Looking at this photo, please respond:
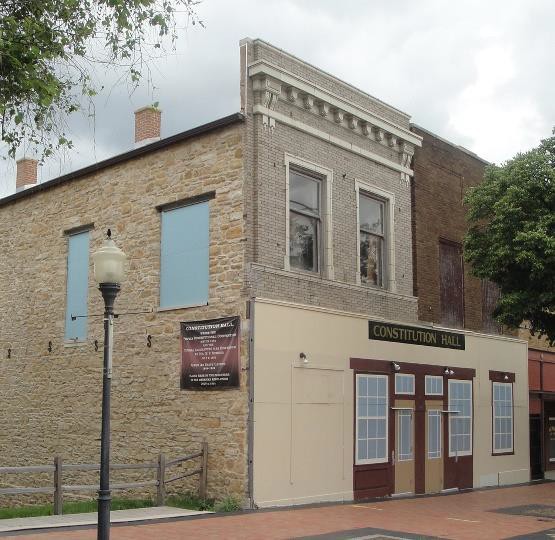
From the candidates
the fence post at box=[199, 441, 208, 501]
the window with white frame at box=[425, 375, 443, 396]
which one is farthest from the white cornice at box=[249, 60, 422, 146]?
the fence post at box=[199, 441, 208, 501]

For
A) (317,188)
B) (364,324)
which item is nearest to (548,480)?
(364,324)

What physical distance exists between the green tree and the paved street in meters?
4.21

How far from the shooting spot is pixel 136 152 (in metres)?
18.6

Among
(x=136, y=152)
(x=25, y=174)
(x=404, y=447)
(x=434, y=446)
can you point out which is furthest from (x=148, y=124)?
(x=434, y=446)

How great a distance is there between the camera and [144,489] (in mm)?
17266

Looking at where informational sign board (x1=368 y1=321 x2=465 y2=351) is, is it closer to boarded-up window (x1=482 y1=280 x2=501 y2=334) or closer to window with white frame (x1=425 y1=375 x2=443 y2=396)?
window with white frame (x1=425 y1=375 x2=443 y2=396)

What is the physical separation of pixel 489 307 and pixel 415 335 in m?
4.75

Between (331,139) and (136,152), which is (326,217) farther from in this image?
(136,152)

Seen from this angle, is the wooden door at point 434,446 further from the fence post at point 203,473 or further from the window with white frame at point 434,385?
the fence post at point 203,473

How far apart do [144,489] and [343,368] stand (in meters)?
4.81

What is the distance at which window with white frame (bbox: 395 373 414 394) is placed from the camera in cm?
1902

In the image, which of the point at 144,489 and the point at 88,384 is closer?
the point at 144,489

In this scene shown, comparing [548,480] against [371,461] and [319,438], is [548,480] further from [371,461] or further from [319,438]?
[319,438]

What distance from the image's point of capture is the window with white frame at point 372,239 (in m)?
19.3
